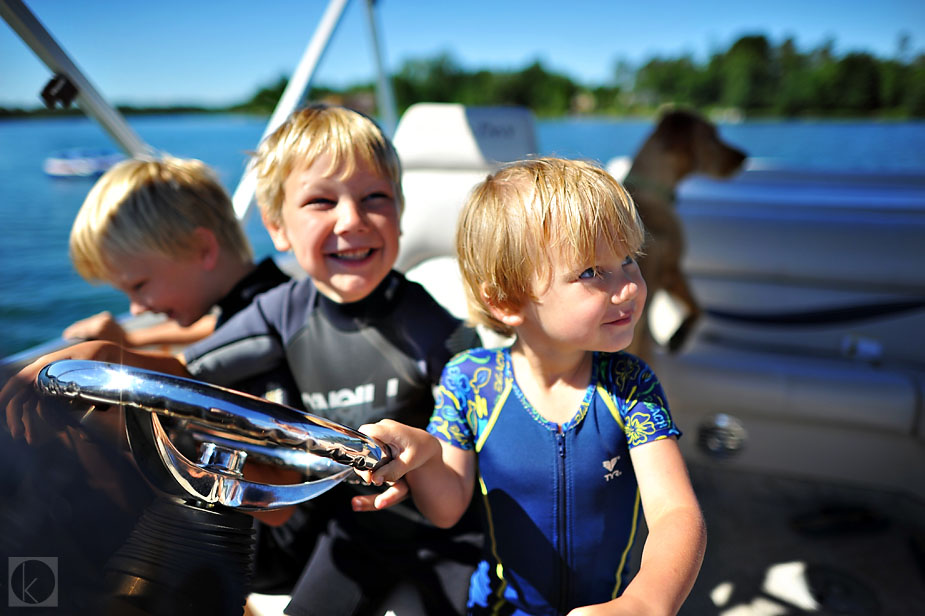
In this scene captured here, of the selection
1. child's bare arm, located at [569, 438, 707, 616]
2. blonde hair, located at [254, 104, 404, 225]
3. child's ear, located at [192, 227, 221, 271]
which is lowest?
child's bare arm, located at [569, 438, 707, 616]

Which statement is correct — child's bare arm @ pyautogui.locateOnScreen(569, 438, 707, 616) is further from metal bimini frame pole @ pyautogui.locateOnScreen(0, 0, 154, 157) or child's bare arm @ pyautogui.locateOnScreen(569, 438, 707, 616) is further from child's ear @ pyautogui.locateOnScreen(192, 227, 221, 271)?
metal bimini frame pole @ pyautogui.locateOnScreen(0, 0, 154, 157)

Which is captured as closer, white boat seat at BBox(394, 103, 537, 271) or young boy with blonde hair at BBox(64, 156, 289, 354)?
young boy with blonde hair at BBox(64, 156, 289, 354)

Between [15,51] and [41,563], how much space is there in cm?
112

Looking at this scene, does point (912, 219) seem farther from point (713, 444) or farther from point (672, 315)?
point (713, 444)

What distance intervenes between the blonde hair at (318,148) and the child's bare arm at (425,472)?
45cm

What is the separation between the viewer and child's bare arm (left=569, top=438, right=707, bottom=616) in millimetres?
654

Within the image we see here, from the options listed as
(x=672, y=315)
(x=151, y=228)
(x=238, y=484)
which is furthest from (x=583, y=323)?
(x=672, y=315)

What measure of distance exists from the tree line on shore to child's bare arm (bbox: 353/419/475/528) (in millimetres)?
1073

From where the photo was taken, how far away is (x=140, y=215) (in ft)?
3.99

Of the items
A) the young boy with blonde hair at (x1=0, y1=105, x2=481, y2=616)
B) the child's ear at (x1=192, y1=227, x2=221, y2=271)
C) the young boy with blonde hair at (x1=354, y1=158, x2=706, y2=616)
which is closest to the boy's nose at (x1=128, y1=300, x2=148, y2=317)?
the child's ear at (x1=192, y1=227, x2=221, y2=271)

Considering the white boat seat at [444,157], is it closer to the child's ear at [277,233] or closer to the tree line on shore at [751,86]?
the tree line on shore at [751,86]

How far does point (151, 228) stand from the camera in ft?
4.01

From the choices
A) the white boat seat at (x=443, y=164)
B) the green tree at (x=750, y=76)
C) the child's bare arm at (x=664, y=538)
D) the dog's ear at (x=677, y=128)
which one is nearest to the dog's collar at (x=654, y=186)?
the dog's ear at (x=677, y=128)

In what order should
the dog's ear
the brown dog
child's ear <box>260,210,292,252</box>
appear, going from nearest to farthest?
1. child's ear <box>260,210,292,252</box>
2. the brown dog
3. the dog's ear
